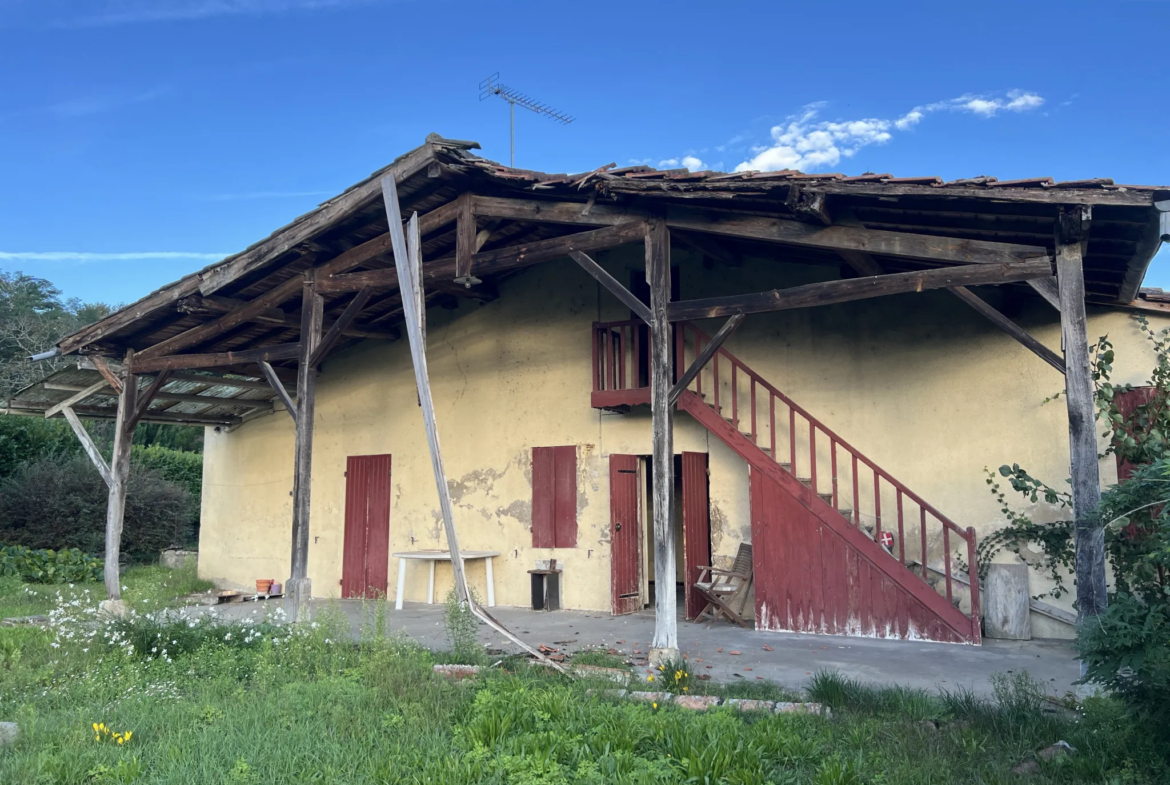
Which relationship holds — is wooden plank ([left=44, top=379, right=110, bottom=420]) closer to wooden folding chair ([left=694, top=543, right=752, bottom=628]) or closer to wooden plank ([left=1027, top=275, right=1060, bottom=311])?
wooden folding chair ([left=694, top=543, right=752, bottom=628])

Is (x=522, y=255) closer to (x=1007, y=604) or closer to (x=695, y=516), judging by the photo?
(x=695, y=516)

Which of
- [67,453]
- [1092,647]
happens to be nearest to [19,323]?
[67,453]

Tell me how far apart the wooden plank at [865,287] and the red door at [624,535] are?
3320mm

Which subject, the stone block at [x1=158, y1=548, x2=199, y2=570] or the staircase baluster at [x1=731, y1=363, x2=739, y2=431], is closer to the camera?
the staircase baluster at [x1=731, y1=363, x2=739, y2=431]

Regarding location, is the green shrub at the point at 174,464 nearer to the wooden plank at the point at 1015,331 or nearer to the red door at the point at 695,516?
the red door at the point at 695,516

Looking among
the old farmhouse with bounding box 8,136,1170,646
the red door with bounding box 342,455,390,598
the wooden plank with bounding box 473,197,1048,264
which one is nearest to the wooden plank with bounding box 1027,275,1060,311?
→ the old farmhouse with bounding box 8,136,1170,646

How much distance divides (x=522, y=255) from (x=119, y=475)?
6.71m

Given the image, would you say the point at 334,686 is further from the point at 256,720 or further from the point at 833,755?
the point at 833,755

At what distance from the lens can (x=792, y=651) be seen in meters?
7.16

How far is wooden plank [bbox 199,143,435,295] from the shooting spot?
7.73 meters

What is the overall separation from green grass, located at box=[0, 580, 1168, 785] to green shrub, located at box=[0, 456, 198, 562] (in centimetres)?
1150

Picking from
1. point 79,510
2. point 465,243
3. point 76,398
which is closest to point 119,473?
point 76,398

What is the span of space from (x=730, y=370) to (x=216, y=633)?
19.7ft

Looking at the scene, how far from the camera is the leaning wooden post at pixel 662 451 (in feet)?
21.9
